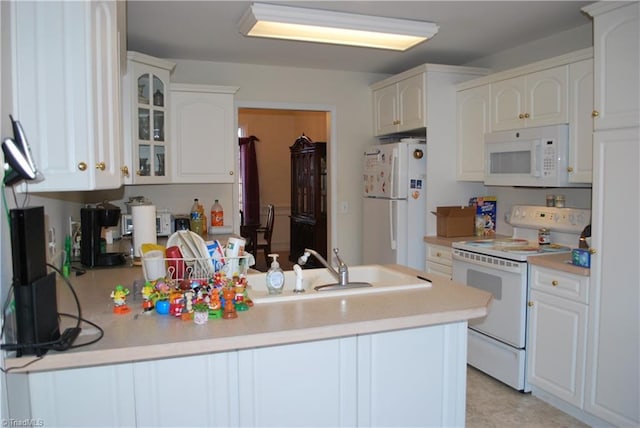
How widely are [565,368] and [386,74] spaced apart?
3159 mm

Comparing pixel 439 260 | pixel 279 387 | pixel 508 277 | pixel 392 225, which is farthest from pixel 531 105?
pixel 279 387

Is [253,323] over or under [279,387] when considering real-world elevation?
over

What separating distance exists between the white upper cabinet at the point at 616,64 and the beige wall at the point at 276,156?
5.90 metres

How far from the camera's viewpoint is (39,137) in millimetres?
1550

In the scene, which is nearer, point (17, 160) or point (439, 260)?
point (17, 160)

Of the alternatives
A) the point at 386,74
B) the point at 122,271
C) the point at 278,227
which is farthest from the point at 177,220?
the point at 278,227

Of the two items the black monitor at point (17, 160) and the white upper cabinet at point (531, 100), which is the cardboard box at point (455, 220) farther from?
the black monitor at point (17, 160)

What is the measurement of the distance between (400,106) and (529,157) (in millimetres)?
1385

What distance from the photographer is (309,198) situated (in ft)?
22.2

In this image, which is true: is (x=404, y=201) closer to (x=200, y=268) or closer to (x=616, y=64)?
(x=616, y=64)

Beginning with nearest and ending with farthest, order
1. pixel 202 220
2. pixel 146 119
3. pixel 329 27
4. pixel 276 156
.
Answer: pixel 329 27, pixel 146 119, pixel 202 220, pixel 276 156

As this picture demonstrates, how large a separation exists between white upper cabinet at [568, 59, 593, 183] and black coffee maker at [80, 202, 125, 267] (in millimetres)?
2805

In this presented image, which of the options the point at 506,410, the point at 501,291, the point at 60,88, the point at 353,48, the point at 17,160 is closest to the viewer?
the point at 17,160

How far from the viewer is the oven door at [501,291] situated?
3.12 metres
